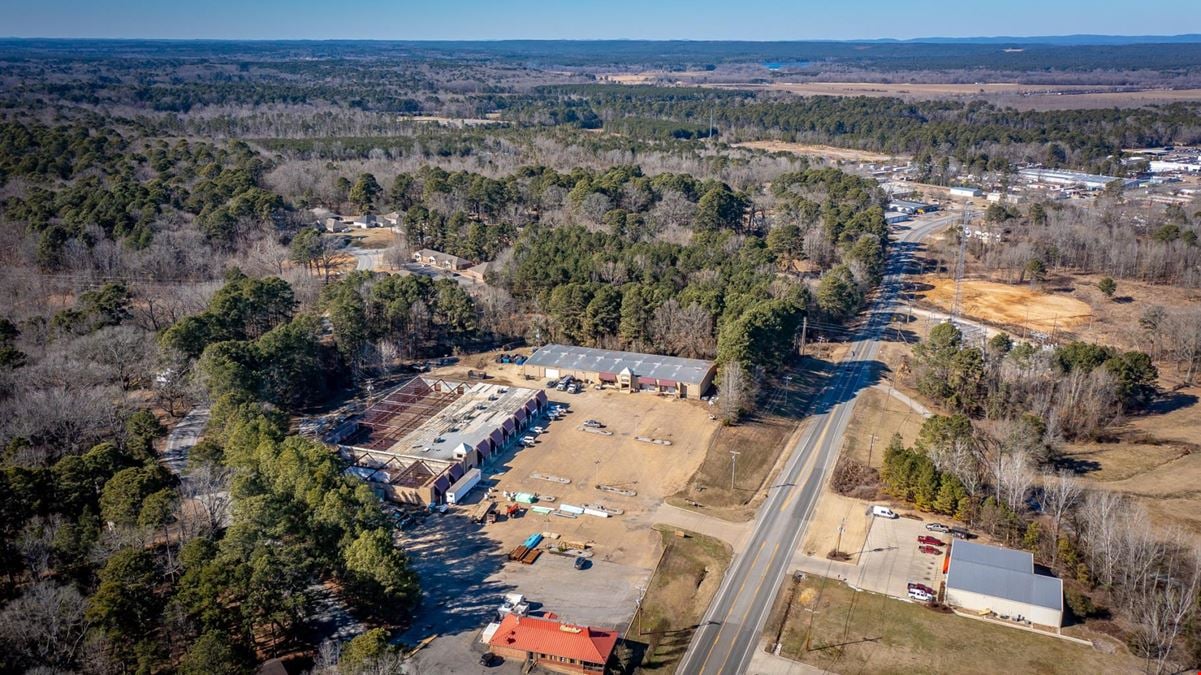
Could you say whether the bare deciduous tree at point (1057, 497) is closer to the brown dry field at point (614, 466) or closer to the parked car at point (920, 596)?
the parked car at point (920, 596)

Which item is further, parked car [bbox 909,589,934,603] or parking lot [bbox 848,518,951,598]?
parking lot [bbox 848,518,951,598]

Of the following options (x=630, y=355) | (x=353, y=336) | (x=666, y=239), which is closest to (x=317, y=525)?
(x=353, y=336)

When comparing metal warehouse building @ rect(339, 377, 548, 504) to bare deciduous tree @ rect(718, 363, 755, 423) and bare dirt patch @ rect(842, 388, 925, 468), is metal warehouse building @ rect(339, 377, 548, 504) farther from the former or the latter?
bare dirt patch @ rect(842, 388, 925, 468)

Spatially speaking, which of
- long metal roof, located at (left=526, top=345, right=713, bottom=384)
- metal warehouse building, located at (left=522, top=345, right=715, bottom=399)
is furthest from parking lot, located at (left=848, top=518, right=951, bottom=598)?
long metal roof, located at (left=526, top=345, right=713, bottom=384)

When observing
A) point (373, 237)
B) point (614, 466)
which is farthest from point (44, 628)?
point (373, 237)

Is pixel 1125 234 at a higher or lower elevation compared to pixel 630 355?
higher

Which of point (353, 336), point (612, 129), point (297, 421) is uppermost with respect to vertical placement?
point (612, 129)

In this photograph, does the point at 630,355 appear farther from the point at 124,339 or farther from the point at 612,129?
the point at 612,129
